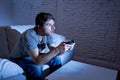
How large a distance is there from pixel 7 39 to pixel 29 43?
0.55 m

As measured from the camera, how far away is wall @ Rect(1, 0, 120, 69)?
7.41 ft

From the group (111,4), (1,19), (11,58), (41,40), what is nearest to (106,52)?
(111,4)

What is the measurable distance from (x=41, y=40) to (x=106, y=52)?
1.31 m

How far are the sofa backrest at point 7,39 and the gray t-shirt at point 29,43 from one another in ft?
0.80

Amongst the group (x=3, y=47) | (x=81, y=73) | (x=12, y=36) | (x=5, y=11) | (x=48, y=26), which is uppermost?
(x=5, y=11)

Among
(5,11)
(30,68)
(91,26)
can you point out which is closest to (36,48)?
(30,68)

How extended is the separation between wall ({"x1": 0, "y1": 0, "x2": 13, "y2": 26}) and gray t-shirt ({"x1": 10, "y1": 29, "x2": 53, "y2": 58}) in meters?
1.90

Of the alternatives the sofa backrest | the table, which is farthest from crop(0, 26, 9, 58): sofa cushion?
the table

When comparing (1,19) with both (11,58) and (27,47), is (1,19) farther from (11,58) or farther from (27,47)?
(27,47)

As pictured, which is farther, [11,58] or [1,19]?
[1,19]

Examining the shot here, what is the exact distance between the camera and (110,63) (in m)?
2.37

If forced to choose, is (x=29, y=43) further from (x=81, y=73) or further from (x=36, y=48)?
(x=81, y=73)

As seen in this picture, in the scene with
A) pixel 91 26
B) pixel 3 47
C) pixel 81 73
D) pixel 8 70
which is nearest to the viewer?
pixel 8 70

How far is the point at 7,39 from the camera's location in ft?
5.47
